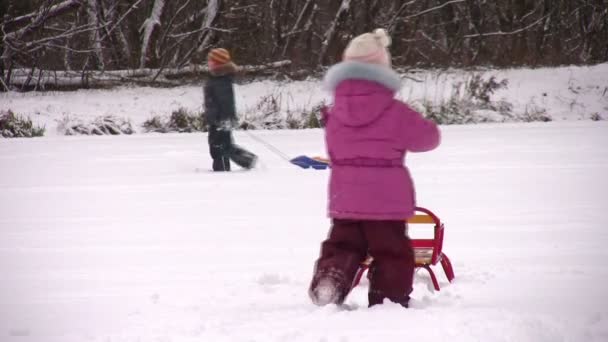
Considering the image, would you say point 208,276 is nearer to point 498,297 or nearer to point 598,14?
point 498,297

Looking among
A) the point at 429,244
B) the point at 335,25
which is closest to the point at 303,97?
the point at 335,25

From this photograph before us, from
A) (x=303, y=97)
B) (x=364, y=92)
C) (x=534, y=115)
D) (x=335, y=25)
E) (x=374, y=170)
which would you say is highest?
(x=364, y=92)

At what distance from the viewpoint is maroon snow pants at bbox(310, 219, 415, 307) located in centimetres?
391

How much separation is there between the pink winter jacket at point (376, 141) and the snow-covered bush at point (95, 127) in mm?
13310

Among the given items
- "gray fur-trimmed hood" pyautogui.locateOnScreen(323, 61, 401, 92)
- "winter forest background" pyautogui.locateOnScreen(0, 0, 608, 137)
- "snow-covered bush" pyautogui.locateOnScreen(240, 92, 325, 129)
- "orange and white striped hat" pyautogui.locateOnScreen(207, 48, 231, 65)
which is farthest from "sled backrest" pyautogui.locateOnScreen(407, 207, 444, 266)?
"winter forest background" pyautogui.locateOnScreen(0, 0, 608, 137)

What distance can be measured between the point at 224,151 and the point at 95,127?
7647 mm

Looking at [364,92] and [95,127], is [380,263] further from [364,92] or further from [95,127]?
[95,127]

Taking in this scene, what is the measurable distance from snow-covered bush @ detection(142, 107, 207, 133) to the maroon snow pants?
42.7ft

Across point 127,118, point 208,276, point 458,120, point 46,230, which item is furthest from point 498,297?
point 127,118

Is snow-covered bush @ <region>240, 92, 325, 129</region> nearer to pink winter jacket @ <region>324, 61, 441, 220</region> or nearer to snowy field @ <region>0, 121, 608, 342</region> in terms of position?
snowy field @ <region>0, 121, 608, 342</region>

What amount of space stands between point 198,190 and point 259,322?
4.87 meters

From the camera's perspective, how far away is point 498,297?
4219mm

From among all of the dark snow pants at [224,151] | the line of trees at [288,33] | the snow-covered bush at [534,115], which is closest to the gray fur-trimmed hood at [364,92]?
the dark snow pants at [224,151]

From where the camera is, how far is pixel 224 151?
9.69 metres
